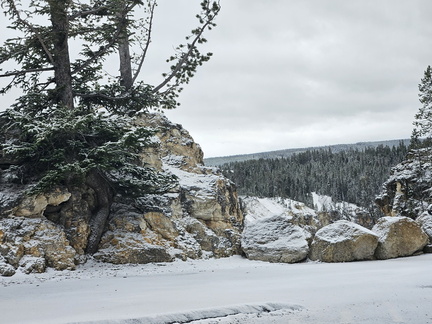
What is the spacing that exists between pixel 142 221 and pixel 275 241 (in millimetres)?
4646

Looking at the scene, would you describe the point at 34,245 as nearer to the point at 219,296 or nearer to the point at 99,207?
the point at 99,207

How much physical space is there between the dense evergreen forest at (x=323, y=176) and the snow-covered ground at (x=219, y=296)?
10970 cm

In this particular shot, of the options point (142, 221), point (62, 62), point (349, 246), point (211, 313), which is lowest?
point (349, 246)

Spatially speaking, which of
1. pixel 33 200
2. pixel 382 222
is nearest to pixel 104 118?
pixel 33 200

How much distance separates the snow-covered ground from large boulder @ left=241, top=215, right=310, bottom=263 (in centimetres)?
260

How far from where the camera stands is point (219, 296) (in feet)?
21.6

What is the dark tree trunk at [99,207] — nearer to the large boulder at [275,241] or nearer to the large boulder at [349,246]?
the large boulder at [275,241]

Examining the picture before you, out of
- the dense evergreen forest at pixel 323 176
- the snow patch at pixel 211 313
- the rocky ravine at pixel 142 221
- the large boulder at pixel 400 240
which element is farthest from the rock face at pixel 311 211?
the snow patch at pixel 211 313

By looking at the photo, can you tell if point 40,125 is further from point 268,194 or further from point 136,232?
point 268,194

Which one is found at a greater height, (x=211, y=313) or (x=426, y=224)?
(x=211, y=313)

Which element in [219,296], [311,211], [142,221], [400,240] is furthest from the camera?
[311,211]

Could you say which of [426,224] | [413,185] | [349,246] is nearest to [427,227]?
[426,224]

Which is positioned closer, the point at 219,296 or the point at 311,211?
the point at 219,296

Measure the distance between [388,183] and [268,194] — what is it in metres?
107
